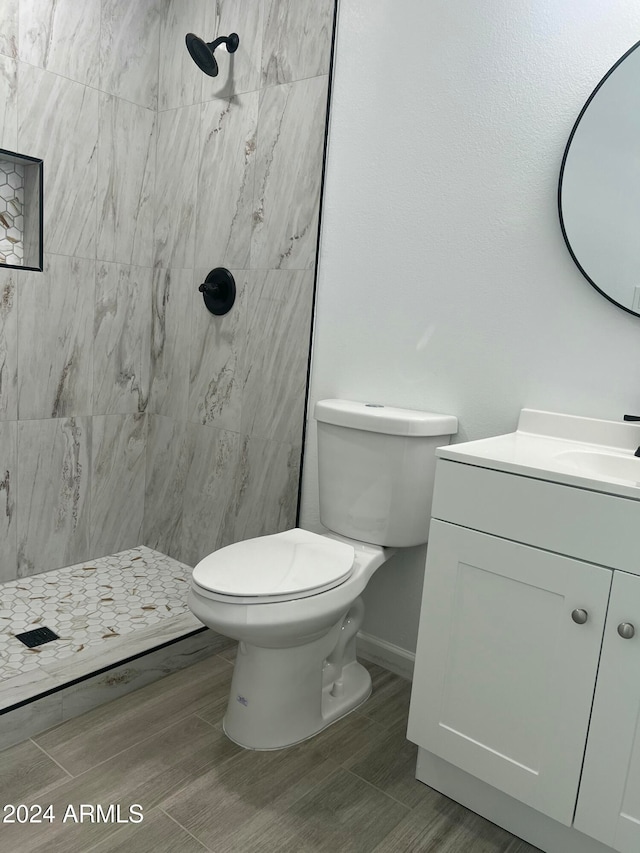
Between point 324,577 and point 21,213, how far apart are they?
1.69 metres

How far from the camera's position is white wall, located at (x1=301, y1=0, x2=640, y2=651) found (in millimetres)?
1620

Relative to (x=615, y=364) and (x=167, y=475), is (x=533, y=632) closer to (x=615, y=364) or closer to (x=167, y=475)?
(x=615, y=364)

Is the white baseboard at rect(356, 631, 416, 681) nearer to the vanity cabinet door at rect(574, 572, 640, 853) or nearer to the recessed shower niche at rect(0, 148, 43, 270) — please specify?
the vanity cabinet door at rect(574, 572, 640, 853)

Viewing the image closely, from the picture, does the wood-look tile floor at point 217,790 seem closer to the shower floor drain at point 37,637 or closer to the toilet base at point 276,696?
the toilet base at point 276,696

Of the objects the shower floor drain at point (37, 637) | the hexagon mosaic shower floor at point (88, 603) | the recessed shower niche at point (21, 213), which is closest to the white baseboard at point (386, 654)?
the hexagon mosaic shower floor at point (88, 603)

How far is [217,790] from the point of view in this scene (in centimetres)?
150

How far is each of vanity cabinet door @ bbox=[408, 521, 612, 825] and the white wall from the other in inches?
21.0

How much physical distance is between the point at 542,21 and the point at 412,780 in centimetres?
190

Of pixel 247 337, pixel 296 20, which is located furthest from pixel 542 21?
pixel 247 337

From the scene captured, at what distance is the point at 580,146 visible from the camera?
1594mm

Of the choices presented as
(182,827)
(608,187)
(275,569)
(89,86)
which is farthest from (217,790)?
(89,86)

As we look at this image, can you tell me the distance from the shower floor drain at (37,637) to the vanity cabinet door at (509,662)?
1144 millimetres

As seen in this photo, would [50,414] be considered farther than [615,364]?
Yes

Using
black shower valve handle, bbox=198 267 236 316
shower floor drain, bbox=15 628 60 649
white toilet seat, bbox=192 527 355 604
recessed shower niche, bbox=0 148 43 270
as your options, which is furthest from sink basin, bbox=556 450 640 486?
recessed shower niche, bbox=0 148 43 270
